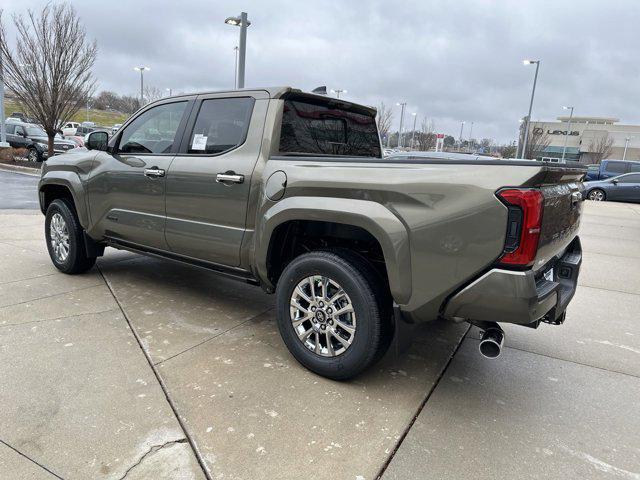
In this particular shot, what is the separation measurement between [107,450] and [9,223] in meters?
7.20

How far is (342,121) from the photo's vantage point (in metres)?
4.04

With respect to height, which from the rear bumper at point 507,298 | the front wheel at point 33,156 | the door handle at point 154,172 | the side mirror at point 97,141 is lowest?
the front wheel at point 33,156

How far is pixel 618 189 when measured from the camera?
19.9m

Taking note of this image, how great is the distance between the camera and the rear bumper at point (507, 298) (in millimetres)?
2381

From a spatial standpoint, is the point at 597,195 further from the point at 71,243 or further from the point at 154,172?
the point at 71,243

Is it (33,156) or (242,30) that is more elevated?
(242,30)

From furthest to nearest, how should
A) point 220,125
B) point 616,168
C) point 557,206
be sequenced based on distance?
point 616,168 → point 220,125 → point 557,206

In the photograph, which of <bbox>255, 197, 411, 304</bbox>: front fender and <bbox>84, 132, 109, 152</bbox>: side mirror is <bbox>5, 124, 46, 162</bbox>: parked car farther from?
<bbox>255, 197, 411, 304</bbox>: front fender

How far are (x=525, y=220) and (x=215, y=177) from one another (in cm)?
223

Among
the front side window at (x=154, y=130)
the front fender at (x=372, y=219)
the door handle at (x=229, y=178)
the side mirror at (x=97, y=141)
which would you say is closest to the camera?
the front fender at (x=372, y=219)

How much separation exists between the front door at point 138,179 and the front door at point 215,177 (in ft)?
0.53

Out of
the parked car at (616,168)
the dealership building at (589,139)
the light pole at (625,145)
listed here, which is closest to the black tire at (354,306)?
the parked car at (616,168)

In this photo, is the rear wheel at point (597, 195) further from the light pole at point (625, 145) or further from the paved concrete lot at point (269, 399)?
the light pole at point (625, 145)

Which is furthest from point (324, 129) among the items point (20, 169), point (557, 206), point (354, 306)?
point (20, 169)
